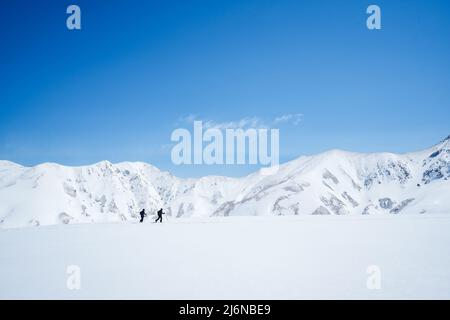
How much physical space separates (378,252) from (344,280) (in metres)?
4.49

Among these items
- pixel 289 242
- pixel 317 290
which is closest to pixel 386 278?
pixel 317 290

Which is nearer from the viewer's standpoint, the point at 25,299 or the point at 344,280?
the point at 25,299

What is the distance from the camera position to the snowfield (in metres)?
9.45

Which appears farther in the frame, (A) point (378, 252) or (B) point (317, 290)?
(A) point (378, 252)

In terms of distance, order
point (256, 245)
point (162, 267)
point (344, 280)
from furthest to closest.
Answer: point (256, 245)
point (162, 267)
point (344, 280)

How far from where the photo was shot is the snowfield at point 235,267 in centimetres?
945

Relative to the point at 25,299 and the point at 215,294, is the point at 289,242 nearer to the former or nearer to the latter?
the point at 215,294

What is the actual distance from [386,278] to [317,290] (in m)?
2.54

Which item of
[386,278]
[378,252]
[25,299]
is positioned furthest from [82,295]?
[378,252]

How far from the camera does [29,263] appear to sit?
13.3m

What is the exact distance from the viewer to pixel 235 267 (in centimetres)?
1171

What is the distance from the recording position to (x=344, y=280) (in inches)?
401
